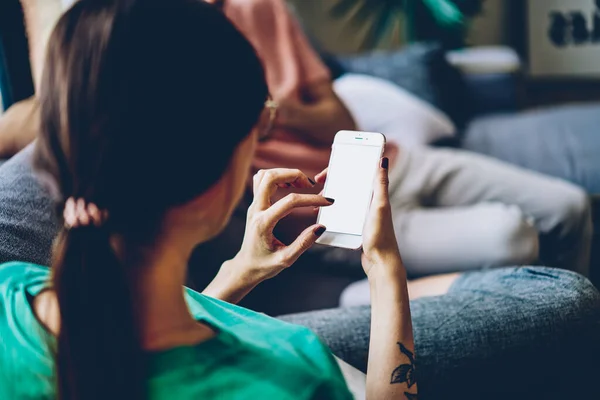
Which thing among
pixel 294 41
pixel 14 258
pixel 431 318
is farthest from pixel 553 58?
pixel 14 258

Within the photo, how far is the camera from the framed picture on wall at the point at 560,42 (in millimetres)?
3158

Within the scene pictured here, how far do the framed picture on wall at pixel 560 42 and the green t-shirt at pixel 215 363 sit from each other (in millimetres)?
3101

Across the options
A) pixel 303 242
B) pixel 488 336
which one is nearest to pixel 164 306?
pixel 303 242

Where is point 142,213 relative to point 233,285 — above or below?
above

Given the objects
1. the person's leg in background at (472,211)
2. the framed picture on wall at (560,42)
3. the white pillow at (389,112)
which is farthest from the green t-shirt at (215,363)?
the framed picture on wall at (560,42)

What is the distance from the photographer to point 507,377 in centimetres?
71

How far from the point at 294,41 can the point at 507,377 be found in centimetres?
70

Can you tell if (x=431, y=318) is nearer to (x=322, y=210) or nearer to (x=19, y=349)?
(x=322, y=210)

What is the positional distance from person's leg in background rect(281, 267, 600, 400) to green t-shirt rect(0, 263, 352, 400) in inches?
10.4

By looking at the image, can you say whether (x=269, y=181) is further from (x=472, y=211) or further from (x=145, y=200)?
(x=472, y=211)

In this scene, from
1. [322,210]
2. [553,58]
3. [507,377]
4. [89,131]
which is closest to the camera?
[89,131]

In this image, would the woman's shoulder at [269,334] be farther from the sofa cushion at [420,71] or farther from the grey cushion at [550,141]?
the sofa cushion at [420,71]

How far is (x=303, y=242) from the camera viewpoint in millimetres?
553

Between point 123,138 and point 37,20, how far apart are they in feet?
0.91
